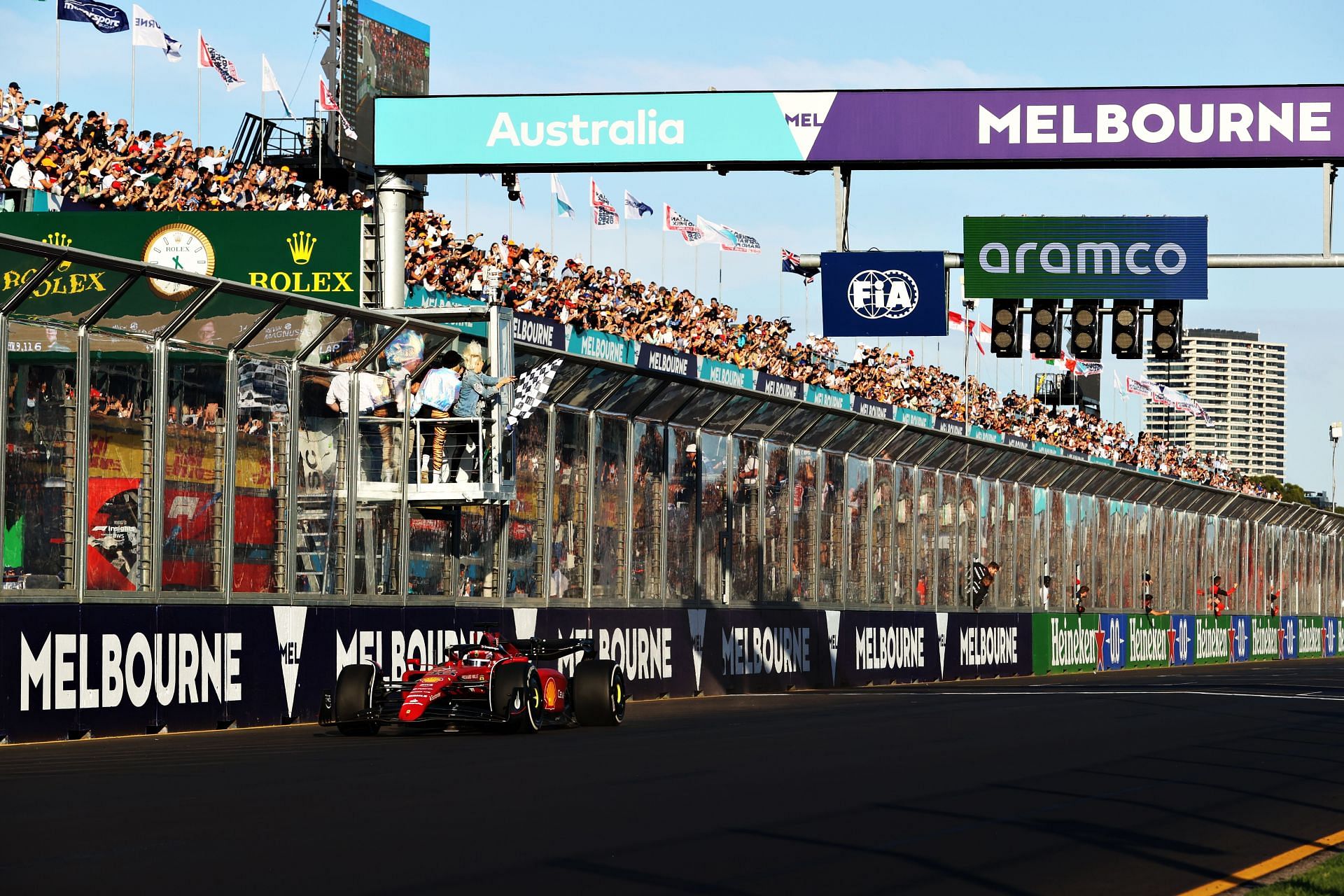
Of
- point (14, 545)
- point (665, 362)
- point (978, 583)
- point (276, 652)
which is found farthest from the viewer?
point (978, 583)

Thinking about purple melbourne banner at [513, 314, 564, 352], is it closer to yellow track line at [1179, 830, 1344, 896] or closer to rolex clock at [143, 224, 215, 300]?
rolex clock at [143, 224, 215, 300]

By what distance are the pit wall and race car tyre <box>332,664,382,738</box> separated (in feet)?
4.68

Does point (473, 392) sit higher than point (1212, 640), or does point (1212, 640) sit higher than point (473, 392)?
point (473, 392)

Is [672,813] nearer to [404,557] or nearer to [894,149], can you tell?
[404,557]

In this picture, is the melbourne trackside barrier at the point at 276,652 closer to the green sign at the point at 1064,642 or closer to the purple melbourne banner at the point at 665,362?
the purple melbourne banner at the point at 665,362

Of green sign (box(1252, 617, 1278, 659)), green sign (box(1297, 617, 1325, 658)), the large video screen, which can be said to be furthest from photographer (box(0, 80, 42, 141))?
green sign (box(1297, 617, 1325, 658))

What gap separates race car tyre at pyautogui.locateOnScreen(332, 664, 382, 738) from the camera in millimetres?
16344

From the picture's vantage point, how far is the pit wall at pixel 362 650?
15445mm

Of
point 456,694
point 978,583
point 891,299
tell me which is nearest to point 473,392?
point 456,694

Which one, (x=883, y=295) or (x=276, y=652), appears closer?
(x=276, y=652)

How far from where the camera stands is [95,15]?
30.0 meters

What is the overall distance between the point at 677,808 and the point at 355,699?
641 cm

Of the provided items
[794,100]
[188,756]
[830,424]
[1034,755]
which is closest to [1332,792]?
[1034,755]

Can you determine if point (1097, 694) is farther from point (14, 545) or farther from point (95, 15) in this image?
point (95, 15)
